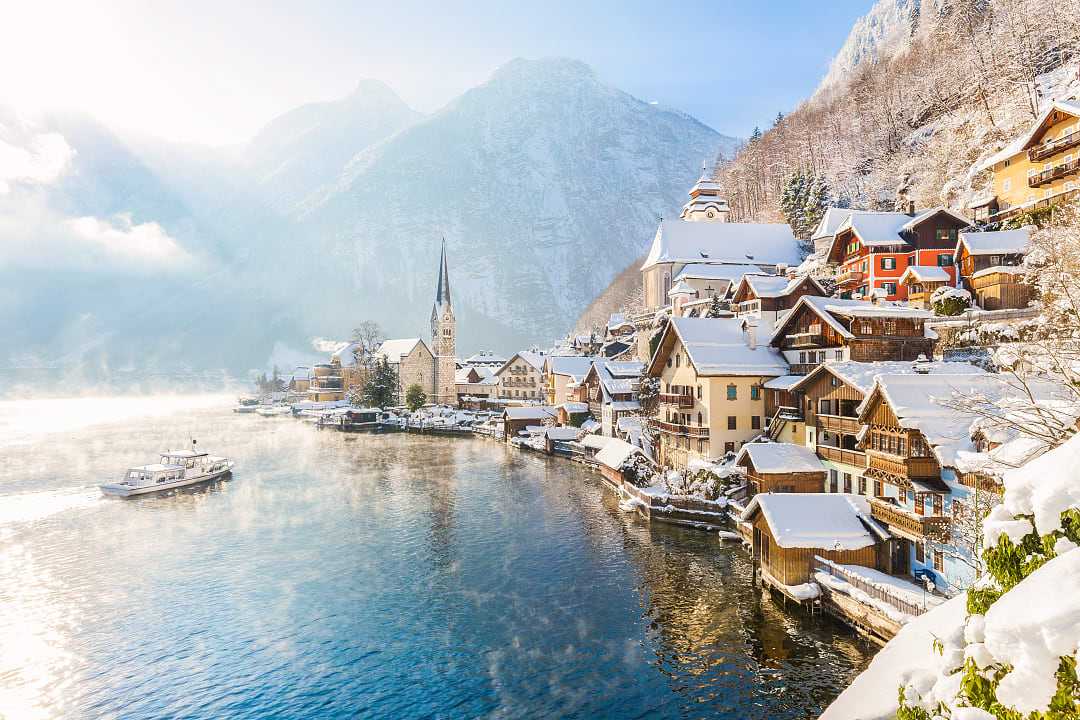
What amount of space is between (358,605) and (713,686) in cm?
1761

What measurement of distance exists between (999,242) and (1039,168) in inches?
287

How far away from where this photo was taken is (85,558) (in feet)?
119

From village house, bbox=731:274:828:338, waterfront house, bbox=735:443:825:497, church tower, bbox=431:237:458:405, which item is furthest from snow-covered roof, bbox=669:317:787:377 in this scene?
church tower, bbox=431:237:458:405

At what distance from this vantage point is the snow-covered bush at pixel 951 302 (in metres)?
41.3

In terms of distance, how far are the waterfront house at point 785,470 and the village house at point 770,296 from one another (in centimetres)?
1431

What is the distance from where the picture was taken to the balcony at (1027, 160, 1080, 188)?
39844 mm

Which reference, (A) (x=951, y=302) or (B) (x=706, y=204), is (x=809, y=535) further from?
(B) (x=706, y=204)

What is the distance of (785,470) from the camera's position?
33000 mm

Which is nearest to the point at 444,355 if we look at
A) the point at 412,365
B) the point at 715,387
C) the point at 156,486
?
the point at 412,365

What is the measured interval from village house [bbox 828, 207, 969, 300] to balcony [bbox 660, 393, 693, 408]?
80.5ft

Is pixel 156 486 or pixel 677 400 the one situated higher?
pixel 677 400

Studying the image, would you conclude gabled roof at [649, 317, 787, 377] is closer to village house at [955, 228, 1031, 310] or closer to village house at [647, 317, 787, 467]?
village house at [647, 317, 787, 467]

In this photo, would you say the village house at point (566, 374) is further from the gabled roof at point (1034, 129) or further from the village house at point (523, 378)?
the gabled roof at point (1034, 129)

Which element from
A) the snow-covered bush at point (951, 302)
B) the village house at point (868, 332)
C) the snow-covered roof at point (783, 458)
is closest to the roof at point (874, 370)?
the village house at point (868, 332)
